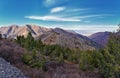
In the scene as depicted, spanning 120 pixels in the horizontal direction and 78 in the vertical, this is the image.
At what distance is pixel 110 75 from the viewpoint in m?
36.0

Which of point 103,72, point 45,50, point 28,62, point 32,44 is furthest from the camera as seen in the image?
point 45,50

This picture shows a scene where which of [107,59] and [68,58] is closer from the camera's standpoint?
[107,59]

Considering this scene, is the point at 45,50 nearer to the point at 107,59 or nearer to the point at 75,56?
the point at 75,56

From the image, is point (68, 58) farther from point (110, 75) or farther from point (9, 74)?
point (9, 74)

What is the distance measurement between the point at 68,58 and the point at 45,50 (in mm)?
9586

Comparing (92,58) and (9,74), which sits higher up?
(9,74)

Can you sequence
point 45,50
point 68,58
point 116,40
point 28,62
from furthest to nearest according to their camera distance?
point 68,58 → point 45,50 → point 116,40 → point 28,62

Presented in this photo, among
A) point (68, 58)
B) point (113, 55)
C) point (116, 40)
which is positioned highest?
point (116, 40)

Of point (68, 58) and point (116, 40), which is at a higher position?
point (116, 40)

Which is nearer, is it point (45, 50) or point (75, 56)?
point (45, 50)

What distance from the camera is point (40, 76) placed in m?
17.6

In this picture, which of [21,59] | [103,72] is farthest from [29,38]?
[21,59]

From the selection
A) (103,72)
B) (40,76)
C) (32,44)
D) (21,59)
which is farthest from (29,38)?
(40,76)

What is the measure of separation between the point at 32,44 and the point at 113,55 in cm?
3279
